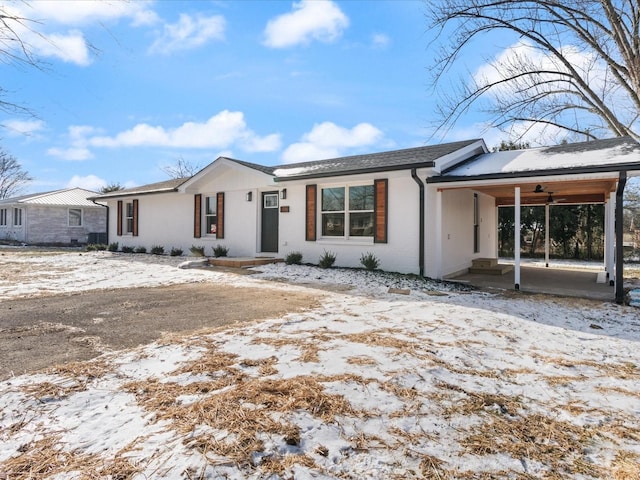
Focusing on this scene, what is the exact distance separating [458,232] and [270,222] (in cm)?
577

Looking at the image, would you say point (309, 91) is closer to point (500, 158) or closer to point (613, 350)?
point (500, 158)

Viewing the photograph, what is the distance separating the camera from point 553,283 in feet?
29.9

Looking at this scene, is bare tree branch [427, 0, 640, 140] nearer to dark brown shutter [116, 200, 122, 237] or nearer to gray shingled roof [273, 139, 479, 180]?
gray shingled roof [273, 139, 479, 180]

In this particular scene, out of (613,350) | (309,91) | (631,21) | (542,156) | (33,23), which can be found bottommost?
(613,350)

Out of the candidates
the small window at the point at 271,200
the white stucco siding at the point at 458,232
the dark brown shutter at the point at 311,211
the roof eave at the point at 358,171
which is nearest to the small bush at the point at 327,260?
the dark brown shutter at the point at 311,211

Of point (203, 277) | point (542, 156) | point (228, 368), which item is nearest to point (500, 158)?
point (542, 156)

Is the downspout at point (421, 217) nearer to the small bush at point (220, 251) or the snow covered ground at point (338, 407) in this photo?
the snow covered ground at point (338, 407)

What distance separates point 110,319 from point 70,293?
262cm

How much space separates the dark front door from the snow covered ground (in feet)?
24.9

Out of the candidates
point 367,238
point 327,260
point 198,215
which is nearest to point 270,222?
point 327,260

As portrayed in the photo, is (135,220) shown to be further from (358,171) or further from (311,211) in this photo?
(358,171)

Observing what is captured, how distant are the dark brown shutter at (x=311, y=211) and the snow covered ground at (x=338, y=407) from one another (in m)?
6.34

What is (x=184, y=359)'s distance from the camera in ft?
11.0

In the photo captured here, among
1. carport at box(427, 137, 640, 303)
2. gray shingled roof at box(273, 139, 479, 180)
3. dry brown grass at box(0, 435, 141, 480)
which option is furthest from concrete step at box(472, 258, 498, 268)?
dry brown grass at box(0, 435, 141, 480)
